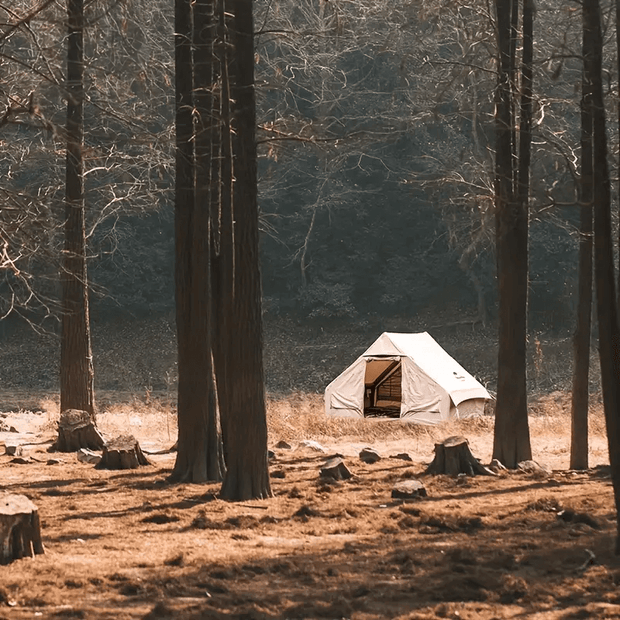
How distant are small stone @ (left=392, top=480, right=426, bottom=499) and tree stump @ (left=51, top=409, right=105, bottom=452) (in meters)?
5.62

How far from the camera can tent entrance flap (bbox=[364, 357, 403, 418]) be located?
23.5 m

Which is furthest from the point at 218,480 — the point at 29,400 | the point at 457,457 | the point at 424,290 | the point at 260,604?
the point at 424,290

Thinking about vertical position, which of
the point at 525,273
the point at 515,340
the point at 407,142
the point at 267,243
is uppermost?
the point at 407,142

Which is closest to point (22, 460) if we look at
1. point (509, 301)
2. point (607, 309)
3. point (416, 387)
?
point (509, 301)

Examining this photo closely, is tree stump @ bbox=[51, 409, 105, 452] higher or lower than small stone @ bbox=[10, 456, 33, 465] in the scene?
higher

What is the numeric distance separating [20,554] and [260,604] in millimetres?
1889

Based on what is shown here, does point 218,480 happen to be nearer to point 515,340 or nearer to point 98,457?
point 98,457

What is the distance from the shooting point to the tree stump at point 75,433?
13680mm

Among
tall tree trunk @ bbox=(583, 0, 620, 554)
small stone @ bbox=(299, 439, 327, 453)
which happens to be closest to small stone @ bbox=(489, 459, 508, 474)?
small stone @ bbox=(299, 439, 327, 453)

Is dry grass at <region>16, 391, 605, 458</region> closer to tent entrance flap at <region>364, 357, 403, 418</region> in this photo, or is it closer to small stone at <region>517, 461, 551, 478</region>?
tent entrance flap at <region>364, 357, 403, 418</region>

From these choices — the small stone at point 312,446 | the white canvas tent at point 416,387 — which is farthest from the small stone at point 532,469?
the white canvas tent at point 416,387

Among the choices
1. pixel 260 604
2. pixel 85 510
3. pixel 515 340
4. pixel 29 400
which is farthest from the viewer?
pixel 29 400

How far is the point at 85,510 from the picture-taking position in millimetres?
8938

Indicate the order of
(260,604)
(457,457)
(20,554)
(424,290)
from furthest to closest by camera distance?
(424,290)
(457,457)
(20,554)
(260,604)
